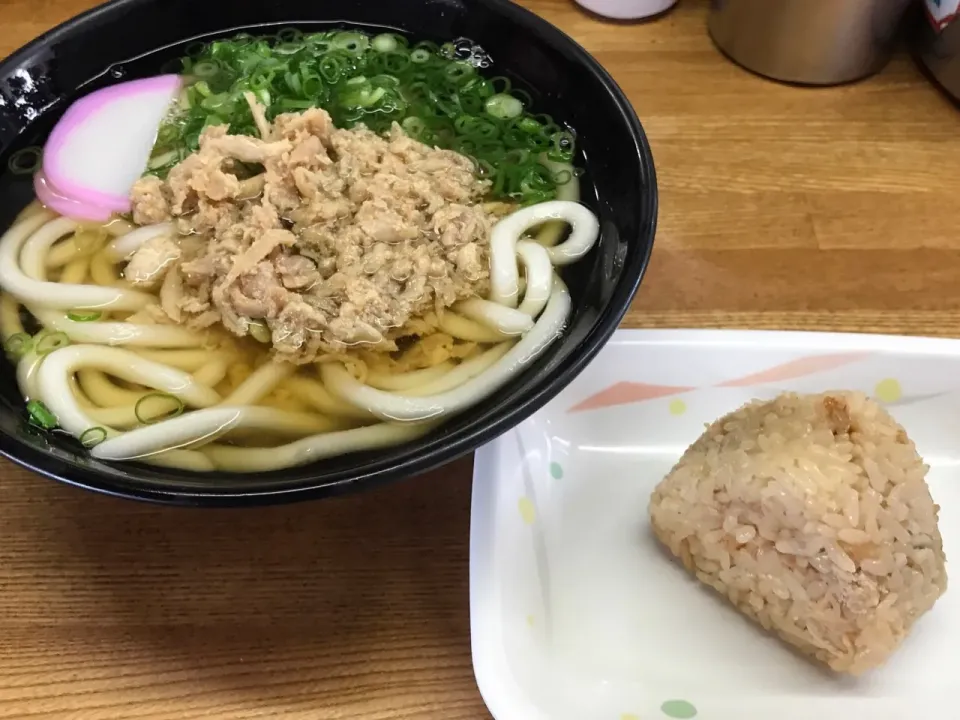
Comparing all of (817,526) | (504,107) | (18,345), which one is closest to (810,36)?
(504,107)

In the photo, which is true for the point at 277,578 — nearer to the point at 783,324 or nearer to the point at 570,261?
the point at 570,261

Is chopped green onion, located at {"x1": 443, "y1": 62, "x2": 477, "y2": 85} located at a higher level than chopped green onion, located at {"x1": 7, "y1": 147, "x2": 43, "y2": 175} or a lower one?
lower

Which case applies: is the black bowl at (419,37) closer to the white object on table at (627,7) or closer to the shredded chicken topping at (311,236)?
the shredded chicken topping at (311,236)

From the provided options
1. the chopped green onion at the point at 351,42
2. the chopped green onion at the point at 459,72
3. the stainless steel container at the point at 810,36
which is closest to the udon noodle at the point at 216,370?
the chopped green onion at the point at 459,72

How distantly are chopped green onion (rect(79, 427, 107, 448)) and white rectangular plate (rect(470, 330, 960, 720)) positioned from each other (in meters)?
0.49

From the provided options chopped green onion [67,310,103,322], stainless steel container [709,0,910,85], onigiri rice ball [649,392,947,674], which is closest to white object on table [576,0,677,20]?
stainless steel container [709,0,910,85]

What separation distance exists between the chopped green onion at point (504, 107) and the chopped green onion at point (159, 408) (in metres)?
0.74

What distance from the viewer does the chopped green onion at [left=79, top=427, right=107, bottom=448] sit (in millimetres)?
1021

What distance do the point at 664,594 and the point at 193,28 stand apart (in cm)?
133

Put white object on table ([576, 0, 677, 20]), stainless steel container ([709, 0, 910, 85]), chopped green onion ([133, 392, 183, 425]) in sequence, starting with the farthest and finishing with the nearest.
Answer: white object on table ([576, 0, 677, 20]) < stainless steel container ([709, 0, 910, 85]) < chopped green onion ([133, 392, 183, 425])

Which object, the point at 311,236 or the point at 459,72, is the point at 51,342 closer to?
the point at 311,236

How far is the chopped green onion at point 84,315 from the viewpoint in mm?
1190

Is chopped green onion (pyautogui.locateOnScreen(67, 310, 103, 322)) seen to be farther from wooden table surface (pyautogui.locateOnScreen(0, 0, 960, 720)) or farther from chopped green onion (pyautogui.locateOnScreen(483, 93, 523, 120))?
chopped green onion (pyautogui.locateOnScreen(483, 93, 523, 120))

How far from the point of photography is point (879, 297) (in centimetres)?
148
